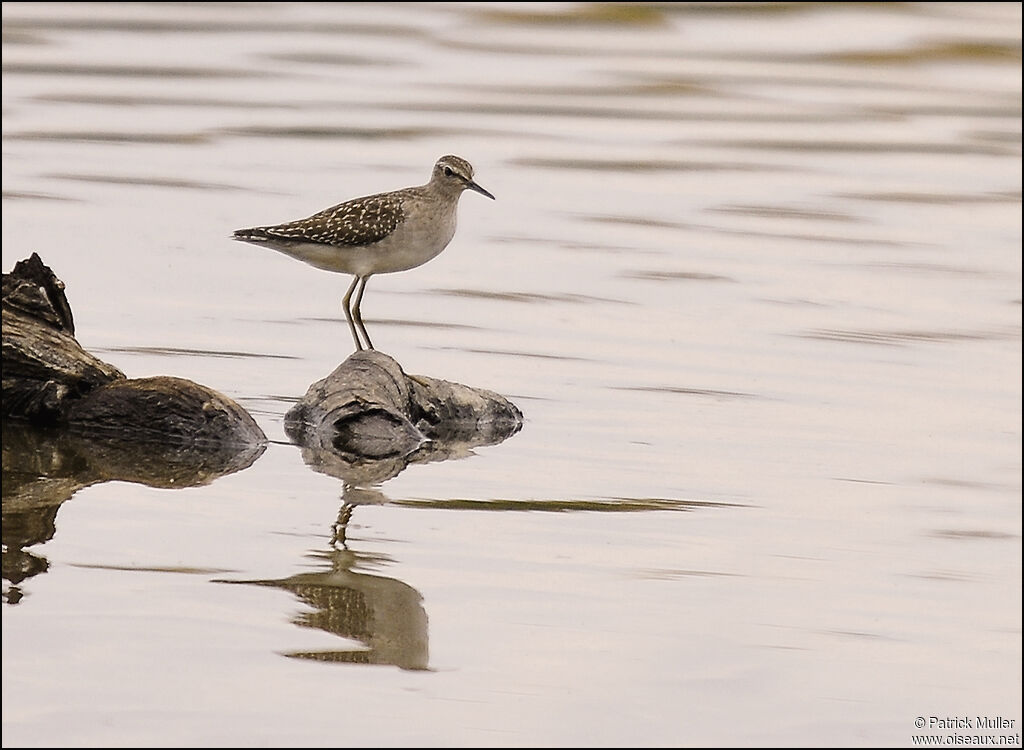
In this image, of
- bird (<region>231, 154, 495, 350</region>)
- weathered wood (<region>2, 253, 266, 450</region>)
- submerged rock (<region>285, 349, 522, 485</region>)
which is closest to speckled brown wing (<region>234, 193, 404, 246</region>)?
bird (<region>231, 154, 495, 350</region>)

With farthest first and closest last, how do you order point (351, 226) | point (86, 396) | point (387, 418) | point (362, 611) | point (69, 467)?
point (351, 226) < point (387, 418) < point (86, 396) < point (69, 467) < point (362, 611)

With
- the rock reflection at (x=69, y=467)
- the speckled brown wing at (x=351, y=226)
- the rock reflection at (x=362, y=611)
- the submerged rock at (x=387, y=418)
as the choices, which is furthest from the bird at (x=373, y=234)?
the rock reflection at (x=362, y=611)

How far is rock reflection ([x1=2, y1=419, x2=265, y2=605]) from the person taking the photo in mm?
6254

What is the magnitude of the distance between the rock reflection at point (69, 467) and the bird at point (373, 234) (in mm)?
1472

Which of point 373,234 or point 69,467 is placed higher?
point 373,234

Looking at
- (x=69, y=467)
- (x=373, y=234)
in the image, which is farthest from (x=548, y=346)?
(x=69, y=467)

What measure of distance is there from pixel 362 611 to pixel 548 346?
4274mm

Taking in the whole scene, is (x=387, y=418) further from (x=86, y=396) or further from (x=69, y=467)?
(x=69, y=467)

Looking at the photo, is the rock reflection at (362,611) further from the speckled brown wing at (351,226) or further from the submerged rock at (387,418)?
the speckled brown wing at (351,226)

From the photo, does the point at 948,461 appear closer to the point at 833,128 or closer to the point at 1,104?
the point at 833,128

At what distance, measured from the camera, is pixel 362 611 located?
5578mm

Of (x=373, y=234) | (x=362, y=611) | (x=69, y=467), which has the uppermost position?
(x=373, y=234)

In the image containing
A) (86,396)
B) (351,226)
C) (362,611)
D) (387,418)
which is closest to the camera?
(362,611)

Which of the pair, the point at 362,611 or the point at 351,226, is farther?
the point at 351,226
